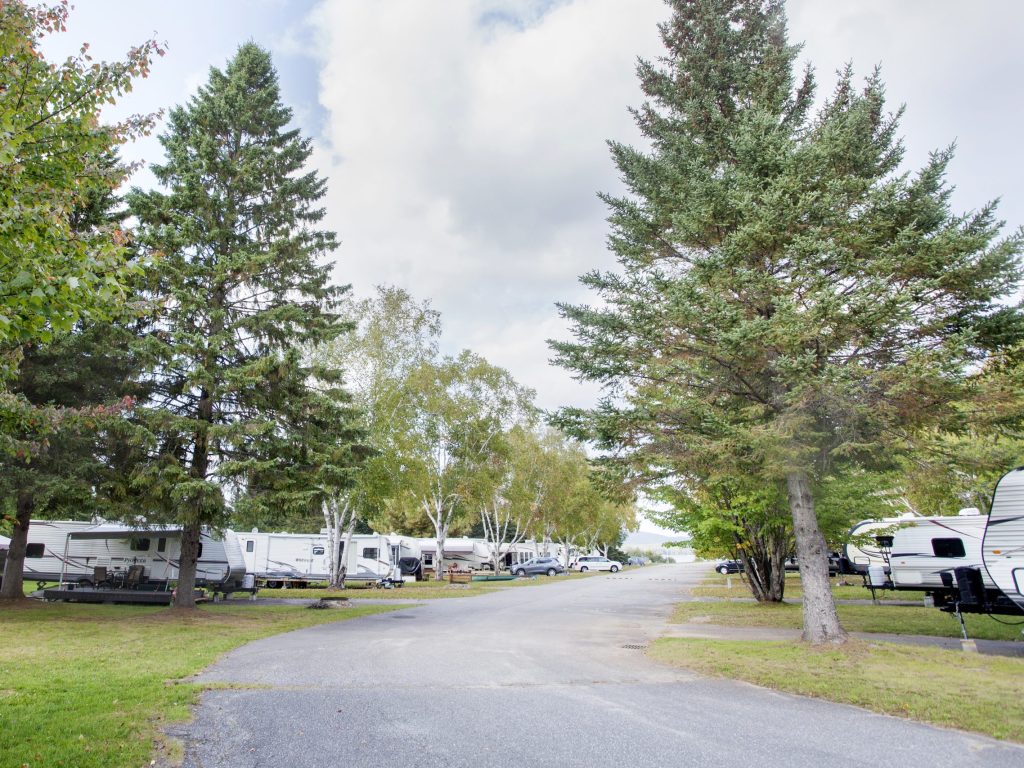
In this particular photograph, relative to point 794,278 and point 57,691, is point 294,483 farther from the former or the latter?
point 794,278

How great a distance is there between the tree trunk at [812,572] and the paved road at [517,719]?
2.98 metres

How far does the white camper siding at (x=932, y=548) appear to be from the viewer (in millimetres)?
17547

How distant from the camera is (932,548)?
59.6 ft

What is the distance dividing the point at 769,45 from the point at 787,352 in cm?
669

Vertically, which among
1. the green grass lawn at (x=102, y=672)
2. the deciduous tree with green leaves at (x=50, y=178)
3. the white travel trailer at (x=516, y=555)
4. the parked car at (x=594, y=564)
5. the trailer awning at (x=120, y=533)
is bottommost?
the parked car at (x=594, y=564)

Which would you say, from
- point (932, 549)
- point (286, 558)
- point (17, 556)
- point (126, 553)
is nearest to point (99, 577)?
point (126, 553)

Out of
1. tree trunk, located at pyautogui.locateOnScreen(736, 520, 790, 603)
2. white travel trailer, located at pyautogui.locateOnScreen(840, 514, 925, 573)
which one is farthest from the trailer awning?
white travel trailer, located at pyautogui.locateOnScreen(840, 514, 925, 573)

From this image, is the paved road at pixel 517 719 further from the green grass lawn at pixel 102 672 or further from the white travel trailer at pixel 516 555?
the white travel trailer at pixel 516 555

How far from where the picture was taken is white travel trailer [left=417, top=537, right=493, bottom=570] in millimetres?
42106

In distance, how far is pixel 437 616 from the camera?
1611 cm

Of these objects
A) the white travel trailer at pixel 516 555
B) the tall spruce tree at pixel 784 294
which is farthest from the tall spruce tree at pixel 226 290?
the white travel trailer at pixel 516 555

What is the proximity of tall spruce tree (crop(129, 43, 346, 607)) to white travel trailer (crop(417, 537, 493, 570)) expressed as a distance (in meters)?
27.1

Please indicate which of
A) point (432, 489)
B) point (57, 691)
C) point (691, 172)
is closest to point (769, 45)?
point (691, 172)

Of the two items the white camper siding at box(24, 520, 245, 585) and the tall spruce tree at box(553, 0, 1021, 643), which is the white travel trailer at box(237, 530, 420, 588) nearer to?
the white camper siding at box(24, 520, 245, 585)
